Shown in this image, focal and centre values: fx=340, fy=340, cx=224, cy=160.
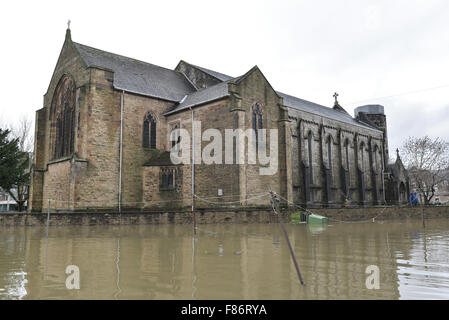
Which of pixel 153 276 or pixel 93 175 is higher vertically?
pixel 93 175

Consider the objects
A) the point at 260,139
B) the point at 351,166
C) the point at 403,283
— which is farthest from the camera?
the point at 351,166

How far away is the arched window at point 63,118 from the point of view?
25.0 meters

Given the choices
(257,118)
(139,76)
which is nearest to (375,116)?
(257,118)

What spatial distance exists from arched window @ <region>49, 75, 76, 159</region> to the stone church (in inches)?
3.0

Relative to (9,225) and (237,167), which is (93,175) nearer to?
(9,225)

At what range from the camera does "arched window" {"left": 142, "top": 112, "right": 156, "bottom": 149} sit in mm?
26016

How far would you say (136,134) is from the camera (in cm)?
2531

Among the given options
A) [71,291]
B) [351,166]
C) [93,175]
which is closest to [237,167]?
[93,175]

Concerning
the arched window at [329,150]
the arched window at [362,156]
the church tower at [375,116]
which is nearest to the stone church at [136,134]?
the arched window at [329,150]

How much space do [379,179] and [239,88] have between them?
27.7m

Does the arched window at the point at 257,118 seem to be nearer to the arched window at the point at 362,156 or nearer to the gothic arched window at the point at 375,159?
the arched window at the point at 362,156

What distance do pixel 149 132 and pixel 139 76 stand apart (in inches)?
198

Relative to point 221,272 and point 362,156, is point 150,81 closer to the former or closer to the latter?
point 221,272

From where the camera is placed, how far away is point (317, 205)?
32.6 m
